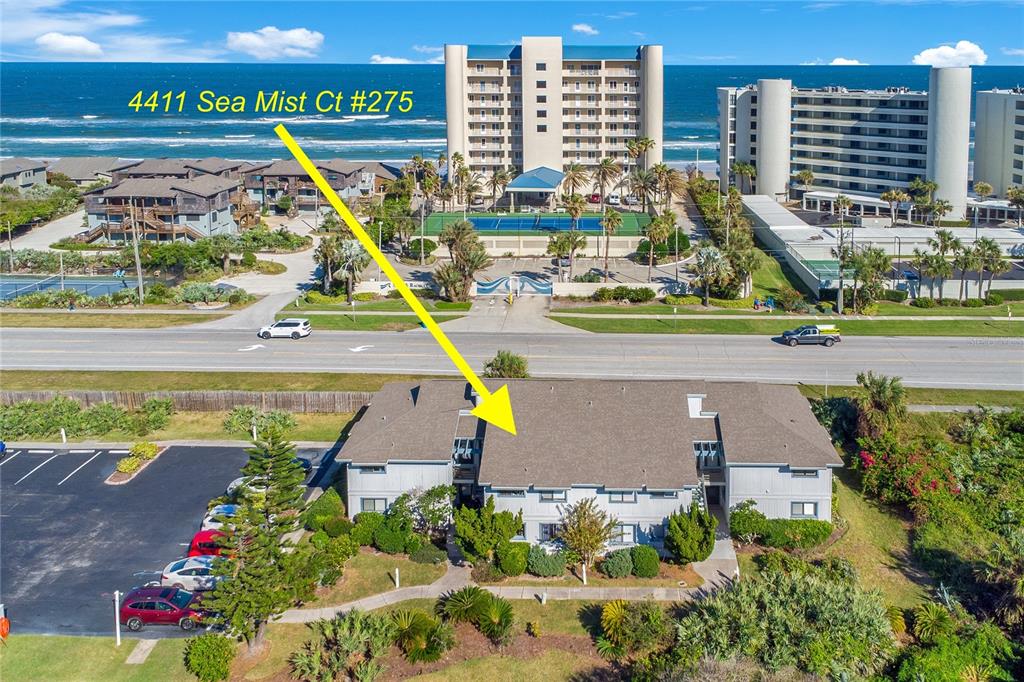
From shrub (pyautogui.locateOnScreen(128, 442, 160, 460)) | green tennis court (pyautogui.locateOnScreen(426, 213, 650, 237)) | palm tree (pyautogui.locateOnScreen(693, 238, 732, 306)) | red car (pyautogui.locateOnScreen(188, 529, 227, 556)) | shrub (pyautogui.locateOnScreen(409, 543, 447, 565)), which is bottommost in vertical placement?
shrub (pyautogui.locateOnScreen(409, 543, 447, 565))

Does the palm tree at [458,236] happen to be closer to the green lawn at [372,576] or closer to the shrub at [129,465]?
the shrub at [129,465]

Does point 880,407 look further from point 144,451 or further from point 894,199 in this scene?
point 894,199

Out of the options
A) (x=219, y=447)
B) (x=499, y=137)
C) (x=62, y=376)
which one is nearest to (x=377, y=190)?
(x=499, y=137)

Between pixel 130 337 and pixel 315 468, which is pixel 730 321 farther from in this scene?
pixel 130 337

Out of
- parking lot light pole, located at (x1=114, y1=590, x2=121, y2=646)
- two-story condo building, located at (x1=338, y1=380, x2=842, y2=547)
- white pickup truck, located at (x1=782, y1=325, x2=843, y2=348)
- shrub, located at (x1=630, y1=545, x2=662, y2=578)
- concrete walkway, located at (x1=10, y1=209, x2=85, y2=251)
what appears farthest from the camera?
concrete walkway, located at (x1=10, y1=209, x2=85, y2=251)

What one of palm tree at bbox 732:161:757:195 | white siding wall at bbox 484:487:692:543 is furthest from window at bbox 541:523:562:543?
palm tree at bbox 732:161:757:195

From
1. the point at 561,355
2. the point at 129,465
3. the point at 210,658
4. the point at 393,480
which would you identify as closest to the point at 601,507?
the point at 393,480

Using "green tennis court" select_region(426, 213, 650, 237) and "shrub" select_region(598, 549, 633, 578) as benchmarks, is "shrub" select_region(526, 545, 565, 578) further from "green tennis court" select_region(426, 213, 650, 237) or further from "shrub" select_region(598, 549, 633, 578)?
"green tennis court" select_region(426, 213, 650, 237)
